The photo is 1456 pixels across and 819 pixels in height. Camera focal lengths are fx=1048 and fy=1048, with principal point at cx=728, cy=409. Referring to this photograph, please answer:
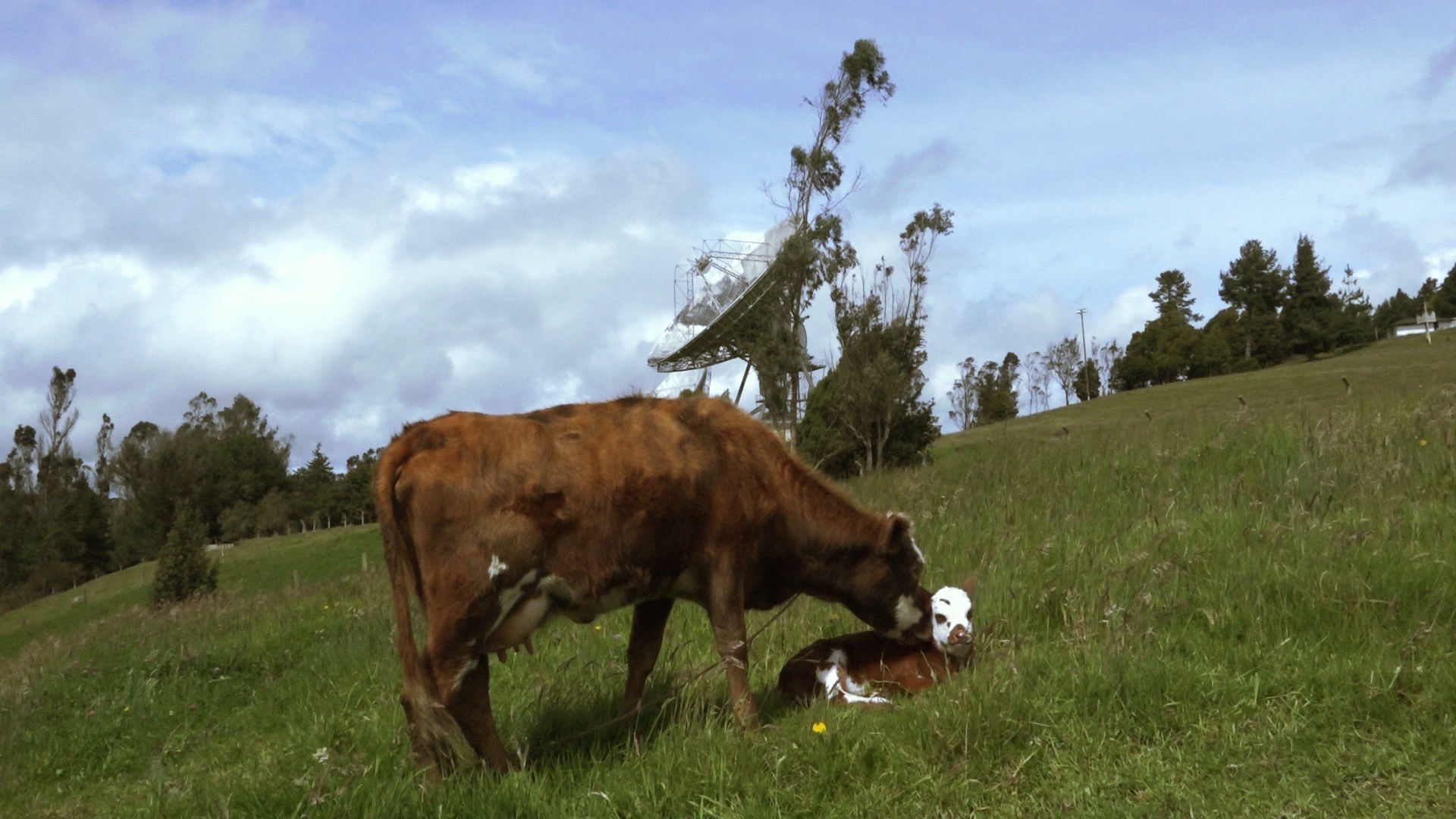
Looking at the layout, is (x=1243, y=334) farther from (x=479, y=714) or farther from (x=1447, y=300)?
(x=479, y=714)

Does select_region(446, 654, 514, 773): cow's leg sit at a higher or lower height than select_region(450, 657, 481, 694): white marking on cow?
lower

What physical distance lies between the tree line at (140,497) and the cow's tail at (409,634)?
67199 millimetres

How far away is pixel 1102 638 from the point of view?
5324 mm

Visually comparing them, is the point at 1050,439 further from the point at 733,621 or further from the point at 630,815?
the point at 630,815

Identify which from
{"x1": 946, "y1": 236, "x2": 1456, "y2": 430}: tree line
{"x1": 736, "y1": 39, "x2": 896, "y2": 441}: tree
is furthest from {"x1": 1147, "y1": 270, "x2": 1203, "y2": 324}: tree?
{"x1": 736, "y1": 39, "x2": 896, "y2": 441}: tree

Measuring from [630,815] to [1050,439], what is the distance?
936 cm

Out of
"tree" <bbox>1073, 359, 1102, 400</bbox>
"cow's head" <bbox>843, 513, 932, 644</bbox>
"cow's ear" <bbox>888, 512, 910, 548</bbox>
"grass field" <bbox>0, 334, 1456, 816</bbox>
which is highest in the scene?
"tree" <bbox>1073, 359, 1102, 400</bbox>

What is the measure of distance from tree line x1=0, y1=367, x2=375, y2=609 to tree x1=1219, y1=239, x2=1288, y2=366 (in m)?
64.2

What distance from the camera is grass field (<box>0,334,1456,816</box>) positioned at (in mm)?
4203

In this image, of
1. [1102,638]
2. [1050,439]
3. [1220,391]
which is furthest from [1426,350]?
Answer: [1102,638]

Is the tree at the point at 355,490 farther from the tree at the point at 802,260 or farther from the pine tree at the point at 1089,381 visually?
the pine tree at the point at 1089,381

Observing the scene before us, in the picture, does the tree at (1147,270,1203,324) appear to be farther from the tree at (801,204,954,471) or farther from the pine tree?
the tree at (801,204,954,471)

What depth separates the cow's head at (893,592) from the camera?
5469mm

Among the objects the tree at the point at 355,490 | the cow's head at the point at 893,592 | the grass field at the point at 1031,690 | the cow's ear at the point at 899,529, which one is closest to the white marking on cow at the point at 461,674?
the grass field at the point at 1031,690
